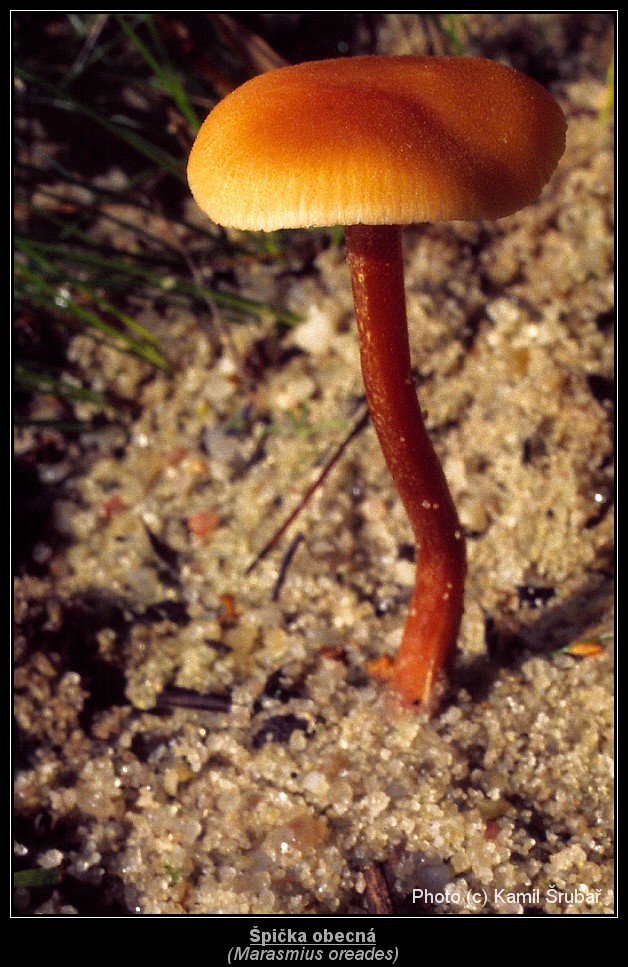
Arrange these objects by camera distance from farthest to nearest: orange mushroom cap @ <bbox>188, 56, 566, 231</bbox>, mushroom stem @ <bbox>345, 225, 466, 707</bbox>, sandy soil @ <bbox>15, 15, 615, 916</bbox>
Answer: sandy soil @ <bbox>15, 15, 615, 916</bbox> < mushroom stem @ <bbox>345, 225, 466, 707</bbox> < orange mushroom cap @ <bbox>188, 56, 566, 231</bbox>

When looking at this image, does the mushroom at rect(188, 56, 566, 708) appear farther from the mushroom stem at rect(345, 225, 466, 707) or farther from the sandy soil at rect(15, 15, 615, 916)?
the sandy soil at rect(15, 15, 615, 916)

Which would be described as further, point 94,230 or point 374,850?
point 94,230

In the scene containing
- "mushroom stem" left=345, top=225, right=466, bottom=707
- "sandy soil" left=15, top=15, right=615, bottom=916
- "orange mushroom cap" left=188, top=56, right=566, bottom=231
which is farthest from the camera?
"sandy soil" left=15, top=15, right=615, bottom=916

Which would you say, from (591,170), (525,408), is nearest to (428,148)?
(525,408)

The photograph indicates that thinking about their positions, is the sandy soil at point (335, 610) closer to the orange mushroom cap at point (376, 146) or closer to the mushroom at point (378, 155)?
the mushroom at point (378, 155)

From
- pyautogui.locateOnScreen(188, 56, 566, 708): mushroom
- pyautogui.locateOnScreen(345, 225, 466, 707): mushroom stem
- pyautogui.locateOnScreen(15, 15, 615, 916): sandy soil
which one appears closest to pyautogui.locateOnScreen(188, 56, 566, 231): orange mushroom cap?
pyautogui.locateOnScreen(188, 56, 566, 708): mushroom

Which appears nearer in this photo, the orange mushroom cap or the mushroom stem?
the orange mushroom cap

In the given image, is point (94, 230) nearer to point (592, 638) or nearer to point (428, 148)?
point (428, 148)
